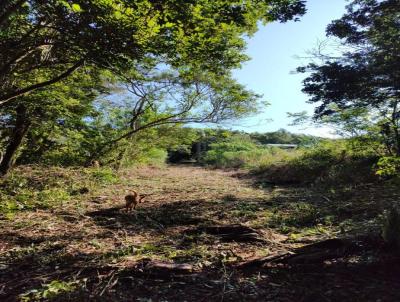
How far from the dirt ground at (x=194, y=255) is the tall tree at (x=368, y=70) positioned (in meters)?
2.19

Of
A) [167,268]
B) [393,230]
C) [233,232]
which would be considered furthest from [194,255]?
[393,230]

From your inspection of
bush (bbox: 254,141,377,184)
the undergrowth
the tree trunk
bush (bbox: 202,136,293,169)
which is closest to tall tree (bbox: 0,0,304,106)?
the undergrowth

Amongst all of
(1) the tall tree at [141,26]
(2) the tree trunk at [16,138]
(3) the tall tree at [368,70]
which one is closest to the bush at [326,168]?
(3) the tall tree at [368,70]

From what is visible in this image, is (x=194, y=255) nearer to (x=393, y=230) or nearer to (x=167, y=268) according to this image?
(x=167, y=268)

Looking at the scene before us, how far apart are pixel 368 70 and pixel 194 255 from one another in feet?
16.1

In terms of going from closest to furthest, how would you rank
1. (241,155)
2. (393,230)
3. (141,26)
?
(393,230)
(141,26)
(241,155)

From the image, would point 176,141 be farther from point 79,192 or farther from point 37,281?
point 37,281

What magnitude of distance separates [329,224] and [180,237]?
6.87 feet

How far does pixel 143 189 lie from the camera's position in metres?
8.47

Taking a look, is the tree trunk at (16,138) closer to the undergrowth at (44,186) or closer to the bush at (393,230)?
the undergrowth at (44,186)

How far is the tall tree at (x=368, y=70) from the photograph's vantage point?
6051mm

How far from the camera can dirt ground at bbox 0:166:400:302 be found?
2.59 meters

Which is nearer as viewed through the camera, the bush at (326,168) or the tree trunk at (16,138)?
the tree trunk at (16,138)

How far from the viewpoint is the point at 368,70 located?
6234 mm
